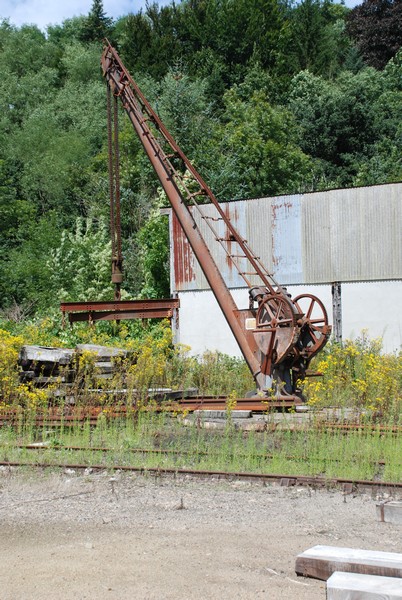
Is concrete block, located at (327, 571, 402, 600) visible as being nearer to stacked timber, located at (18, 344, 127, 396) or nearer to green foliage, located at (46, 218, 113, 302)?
stacked timber, located at (18, 344, 127, 396)

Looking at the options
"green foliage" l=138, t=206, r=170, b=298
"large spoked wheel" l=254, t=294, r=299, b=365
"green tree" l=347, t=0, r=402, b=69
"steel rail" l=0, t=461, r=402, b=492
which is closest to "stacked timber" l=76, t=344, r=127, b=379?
"large spoked wheel" l=254, t=294, r=299, b=365

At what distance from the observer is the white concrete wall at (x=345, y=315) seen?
61.8 ft

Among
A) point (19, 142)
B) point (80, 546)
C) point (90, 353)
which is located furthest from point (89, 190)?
point (80, 546)

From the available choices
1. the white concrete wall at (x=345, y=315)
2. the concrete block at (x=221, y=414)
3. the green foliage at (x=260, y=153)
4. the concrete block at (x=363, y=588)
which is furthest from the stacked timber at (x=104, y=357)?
the green foliage at (x=260, y=153)

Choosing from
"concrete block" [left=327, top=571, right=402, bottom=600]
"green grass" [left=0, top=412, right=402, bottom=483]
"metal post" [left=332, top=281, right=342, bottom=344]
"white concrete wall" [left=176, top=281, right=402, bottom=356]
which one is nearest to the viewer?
"concrete block" [left=327, top=571, right=402, bottom=600]

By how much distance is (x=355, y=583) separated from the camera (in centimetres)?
417

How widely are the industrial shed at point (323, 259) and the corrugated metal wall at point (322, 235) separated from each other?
2 centimetres

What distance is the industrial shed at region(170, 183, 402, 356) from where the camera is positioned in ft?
62.5

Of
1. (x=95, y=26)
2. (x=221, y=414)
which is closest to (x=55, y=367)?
(x=221, y=414)

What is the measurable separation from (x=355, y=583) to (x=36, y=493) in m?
4.81

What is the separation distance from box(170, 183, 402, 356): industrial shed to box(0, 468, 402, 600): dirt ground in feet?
35.6

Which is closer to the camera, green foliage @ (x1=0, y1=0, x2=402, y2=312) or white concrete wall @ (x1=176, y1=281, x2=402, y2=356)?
white concrete wall @ (x1=176, y1=281, x2=402, y2=356)

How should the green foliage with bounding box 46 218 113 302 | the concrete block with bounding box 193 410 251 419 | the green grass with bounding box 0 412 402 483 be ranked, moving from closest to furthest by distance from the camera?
the green grass with bounding box 0 412 402 483 → the concrete block with bounding box 193 410 251 419 → the green foliage with bounding box 46 218 113 302

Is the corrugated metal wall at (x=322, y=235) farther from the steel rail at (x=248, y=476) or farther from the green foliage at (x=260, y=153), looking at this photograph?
the steel rail at (x=248, y=476)
